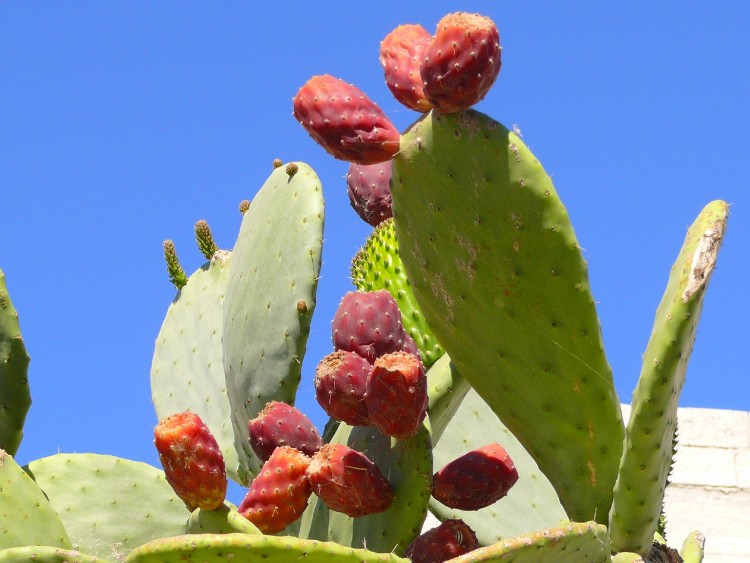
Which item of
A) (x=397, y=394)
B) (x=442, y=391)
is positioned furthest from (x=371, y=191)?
(x=397, y=394)

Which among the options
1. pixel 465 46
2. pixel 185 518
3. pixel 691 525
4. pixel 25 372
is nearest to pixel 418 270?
pixel 465 46

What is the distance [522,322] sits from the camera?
59.7 inches

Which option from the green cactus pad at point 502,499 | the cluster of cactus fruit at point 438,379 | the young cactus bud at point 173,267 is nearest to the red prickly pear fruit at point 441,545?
the cluster of cactus fruit at point 438,379

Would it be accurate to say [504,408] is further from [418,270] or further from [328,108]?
[328,108]

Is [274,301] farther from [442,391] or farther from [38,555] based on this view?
[38,555]

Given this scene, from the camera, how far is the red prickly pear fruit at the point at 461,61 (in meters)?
1.41

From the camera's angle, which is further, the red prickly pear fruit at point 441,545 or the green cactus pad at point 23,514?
the green cactus pad at point 23,514

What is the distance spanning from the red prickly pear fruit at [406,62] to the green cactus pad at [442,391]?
0.42 m

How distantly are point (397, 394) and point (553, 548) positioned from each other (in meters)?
0.29

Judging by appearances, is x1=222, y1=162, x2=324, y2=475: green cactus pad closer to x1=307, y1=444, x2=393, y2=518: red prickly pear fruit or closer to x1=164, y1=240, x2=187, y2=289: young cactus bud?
x1=307, y1=444, x2=393, y2=518: red prickly pear fruit

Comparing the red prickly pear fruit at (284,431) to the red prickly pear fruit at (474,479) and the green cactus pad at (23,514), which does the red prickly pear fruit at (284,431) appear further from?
the green cactus pad at (23,514)

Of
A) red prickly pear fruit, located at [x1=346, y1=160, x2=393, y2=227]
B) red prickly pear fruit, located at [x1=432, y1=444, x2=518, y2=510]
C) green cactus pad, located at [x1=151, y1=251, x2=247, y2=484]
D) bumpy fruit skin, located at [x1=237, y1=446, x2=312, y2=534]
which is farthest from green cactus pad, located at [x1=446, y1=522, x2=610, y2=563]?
red prickly pear fruit, located at [x1=346, y1=160, x2=393, y2=227]

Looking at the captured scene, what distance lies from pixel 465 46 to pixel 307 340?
1.82ft

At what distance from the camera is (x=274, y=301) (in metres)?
1.84
